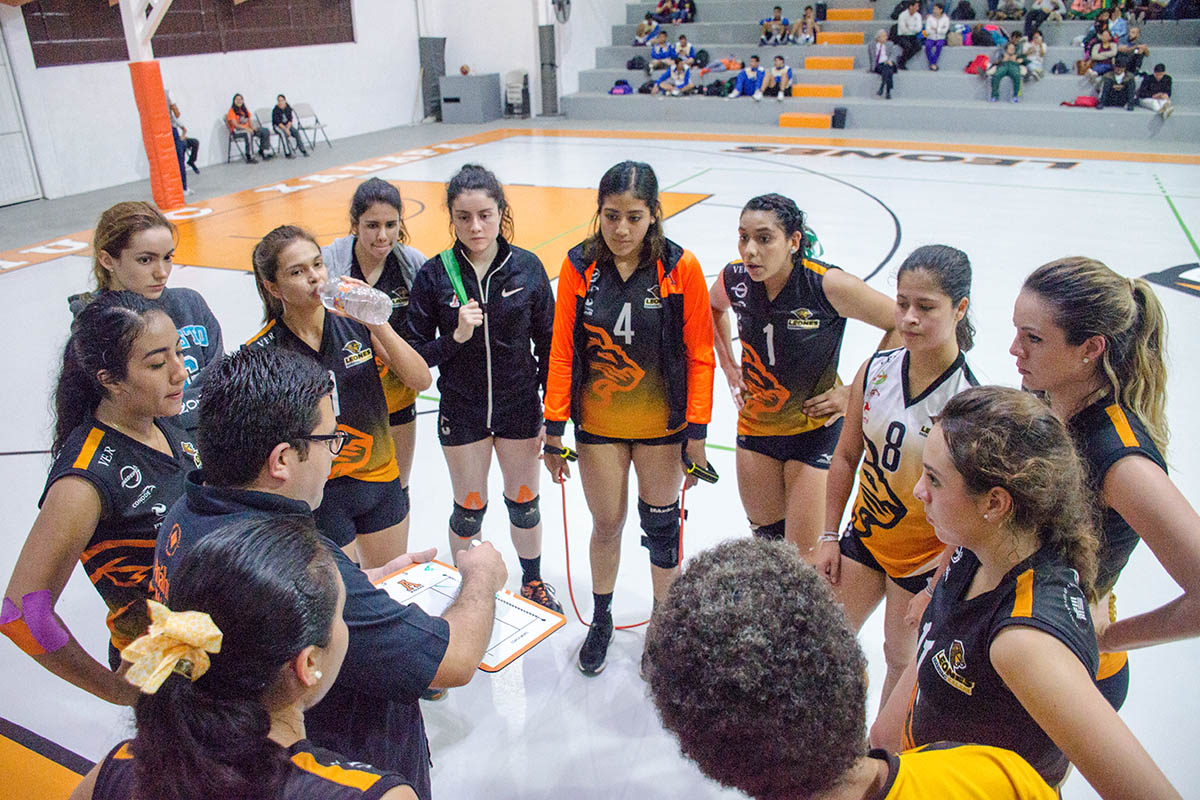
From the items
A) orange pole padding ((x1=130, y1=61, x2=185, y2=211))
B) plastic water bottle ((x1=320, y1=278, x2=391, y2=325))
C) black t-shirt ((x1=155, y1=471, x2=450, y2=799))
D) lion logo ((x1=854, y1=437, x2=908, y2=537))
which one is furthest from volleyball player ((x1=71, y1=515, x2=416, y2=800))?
orange pole padding ((x1=130, y1=61, x2=185, y2=211))

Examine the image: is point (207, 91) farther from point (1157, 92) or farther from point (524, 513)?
point (1157, 92)

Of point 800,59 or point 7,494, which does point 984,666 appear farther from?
point 800,59

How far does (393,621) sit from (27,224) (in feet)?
39.1

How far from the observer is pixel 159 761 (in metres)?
1.11

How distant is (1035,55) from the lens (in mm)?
15625

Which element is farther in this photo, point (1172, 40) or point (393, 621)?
point (1172, 40)

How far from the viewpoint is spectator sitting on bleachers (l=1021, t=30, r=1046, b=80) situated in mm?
15562

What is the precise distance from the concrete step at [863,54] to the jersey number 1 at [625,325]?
54.4 ft

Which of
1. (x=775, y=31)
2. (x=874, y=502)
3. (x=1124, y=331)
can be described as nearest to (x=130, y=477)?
(x=874, y=502)

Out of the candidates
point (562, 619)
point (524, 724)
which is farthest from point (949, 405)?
point (524, 724)

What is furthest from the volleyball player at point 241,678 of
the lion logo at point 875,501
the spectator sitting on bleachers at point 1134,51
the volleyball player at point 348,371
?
Answer: the spectator sitting on bleachers at point 1134,51

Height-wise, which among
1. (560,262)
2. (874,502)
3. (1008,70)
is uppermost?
(1008,70)

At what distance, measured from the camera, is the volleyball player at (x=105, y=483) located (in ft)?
6.34

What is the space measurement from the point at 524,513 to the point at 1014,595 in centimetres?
215
